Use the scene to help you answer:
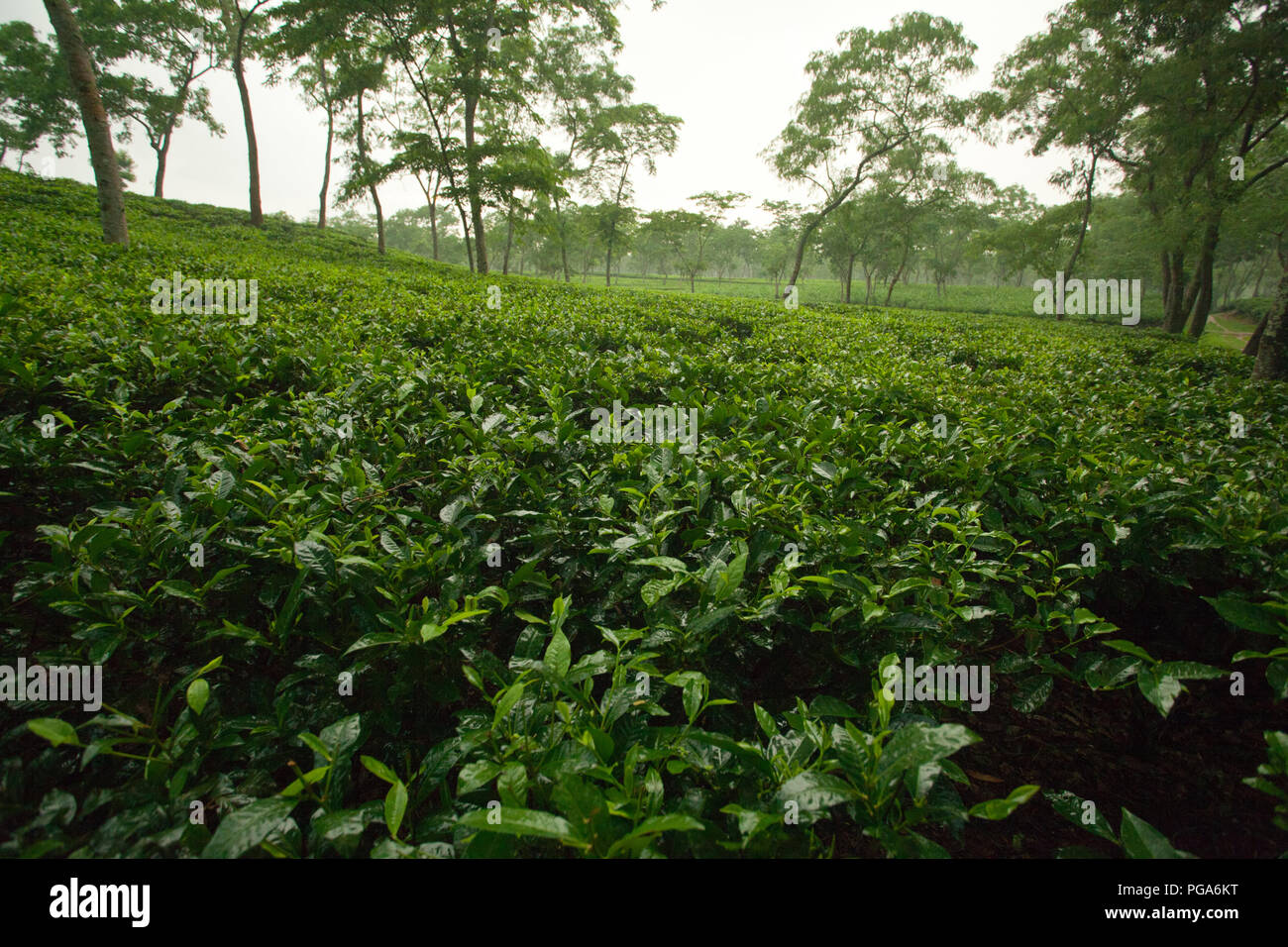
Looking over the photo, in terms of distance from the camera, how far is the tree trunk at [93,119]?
7.07 m

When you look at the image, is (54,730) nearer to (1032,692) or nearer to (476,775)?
(476,775)

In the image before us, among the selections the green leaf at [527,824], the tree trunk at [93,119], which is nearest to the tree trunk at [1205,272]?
the green leaf at [527,824]

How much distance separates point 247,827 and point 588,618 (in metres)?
1.09

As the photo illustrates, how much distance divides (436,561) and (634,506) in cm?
77

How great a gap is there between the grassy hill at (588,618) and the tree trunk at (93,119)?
6476 millimetres

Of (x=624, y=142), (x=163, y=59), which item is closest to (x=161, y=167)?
(x=163, y=59)

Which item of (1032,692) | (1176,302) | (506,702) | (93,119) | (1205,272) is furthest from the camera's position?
(1176,302)

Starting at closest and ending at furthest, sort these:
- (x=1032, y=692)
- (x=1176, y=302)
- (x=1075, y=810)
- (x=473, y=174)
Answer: (x=1075, y=810) < (x=1032, y=692) < (x=473, y=174) < (x=1176, y=302)

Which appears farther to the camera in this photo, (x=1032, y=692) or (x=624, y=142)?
(x=624, y=142)

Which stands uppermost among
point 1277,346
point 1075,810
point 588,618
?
point 1277,346

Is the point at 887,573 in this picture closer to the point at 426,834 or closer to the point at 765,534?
the point at 765,534

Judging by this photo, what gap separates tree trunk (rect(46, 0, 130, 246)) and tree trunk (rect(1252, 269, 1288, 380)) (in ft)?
49.0

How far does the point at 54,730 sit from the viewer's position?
1050 mm
